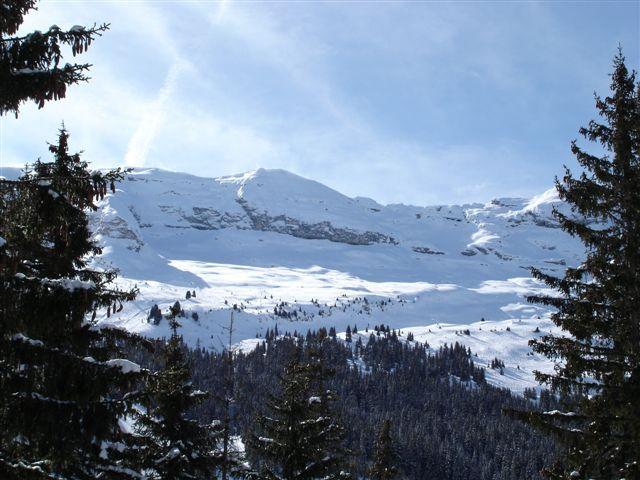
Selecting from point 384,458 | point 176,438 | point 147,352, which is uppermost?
point 147,352

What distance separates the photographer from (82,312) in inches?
307

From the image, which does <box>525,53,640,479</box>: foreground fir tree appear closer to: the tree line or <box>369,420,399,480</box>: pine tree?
the tree line

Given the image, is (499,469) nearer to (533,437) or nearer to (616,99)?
(533,437)

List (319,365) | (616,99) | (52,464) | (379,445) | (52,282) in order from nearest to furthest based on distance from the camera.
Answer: (52,282) < (52,464) < (616,99) < (319,365) < (379,445)

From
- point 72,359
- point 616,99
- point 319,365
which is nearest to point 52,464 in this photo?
point 72,359

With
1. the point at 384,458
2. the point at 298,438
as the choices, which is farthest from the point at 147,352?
the point at 384,458

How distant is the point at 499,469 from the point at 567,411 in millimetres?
154052

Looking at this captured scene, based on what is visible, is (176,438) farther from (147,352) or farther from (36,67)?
(36,67)

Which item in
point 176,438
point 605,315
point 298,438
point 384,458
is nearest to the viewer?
point 605,315

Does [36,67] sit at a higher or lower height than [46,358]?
higher

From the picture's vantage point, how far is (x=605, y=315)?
12.4m

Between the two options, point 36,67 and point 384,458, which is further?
point 384,458

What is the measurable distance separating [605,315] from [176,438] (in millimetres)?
13131

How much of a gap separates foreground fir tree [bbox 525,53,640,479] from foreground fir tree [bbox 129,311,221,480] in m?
10.4
